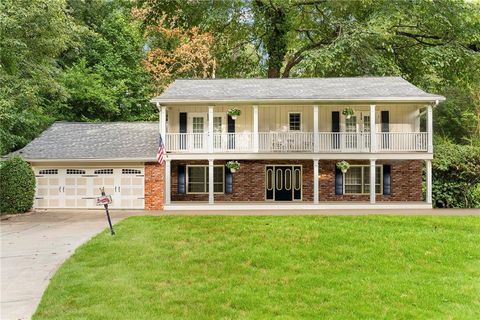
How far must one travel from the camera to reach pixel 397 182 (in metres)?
21.1

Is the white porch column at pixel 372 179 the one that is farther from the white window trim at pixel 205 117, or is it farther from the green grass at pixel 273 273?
the white window trim at pixel 205 117

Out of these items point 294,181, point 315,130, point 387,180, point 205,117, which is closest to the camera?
point 315,130

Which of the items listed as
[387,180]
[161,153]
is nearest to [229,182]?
[161,153]

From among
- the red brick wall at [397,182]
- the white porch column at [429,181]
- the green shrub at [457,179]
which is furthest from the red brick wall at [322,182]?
the white porch column at [429,181]

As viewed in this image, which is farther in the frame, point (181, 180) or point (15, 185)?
point (181, 180)

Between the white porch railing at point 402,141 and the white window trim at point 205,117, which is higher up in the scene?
the white window trim at point 205,117

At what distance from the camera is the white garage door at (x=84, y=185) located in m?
19.7

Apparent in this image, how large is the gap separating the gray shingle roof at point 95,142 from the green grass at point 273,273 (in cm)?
751

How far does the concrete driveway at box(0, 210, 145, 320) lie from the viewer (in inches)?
314

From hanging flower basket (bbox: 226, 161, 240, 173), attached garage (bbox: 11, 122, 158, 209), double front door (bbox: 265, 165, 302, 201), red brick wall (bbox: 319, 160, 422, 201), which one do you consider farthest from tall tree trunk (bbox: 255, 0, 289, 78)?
attached garage (bbox: 11, 122, 158, 209)

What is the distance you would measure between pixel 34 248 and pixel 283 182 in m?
12.7

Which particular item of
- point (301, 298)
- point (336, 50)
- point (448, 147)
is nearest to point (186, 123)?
point (336, 50)

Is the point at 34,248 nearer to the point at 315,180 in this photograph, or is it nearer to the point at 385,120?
the point at 315,180

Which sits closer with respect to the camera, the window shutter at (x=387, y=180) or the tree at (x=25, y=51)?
the tree at (x=25, y=51)
